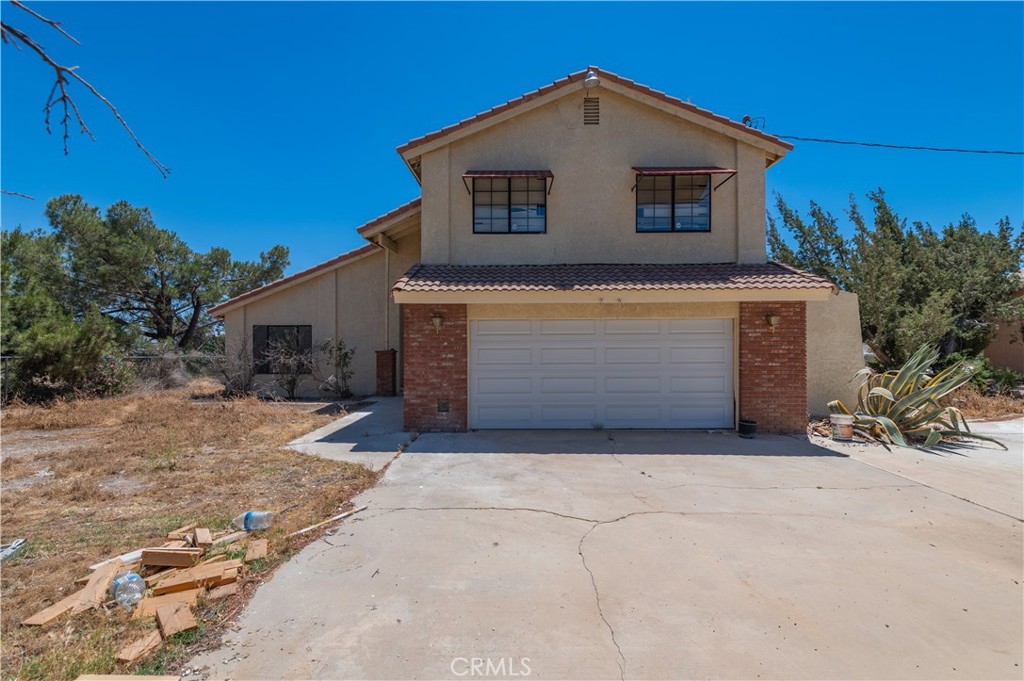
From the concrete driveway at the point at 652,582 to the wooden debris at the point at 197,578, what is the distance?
1.39 ft

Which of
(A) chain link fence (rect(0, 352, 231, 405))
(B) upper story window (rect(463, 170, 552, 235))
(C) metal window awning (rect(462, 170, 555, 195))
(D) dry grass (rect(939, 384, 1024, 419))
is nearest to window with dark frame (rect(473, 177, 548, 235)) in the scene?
(B) upper story window (rect(463, 170, 552, 235))

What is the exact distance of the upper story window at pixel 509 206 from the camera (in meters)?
10.1

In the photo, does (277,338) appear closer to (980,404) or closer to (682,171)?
(682,171)

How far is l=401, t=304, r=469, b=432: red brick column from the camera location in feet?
30.6

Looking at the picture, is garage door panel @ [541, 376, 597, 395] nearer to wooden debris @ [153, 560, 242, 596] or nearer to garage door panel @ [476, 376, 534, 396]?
garage door panel @ [476, 376, 534, 396]

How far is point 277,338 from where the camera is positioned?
49.9 ft

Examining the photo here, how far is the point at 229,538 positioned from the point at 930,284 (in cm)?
2199

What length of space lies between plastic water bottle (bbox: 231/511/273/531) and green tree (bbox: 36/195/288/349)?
63.4 ft

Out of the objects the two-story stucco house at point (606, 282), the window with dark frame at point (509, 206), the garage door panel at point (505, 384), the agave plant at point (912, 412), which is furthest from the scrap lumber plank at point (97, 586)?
the agave plant at point (912, 412)

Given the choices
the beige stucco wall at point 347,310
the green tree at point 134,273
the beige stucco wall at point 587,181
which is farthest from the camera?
the green tree at point 134,273

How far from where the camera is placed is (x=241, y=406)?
12.2 metres

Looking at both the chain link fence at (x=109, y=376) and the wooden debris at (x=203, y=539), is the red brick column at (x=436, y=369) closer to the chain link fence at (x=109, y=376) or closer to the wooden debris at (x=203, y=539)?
the wooden debris at (x=203, y=539)

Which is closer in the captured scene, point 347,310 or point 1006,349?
point 347,310

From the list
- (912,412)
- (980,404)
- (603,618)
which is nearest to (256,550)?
(603,618)
